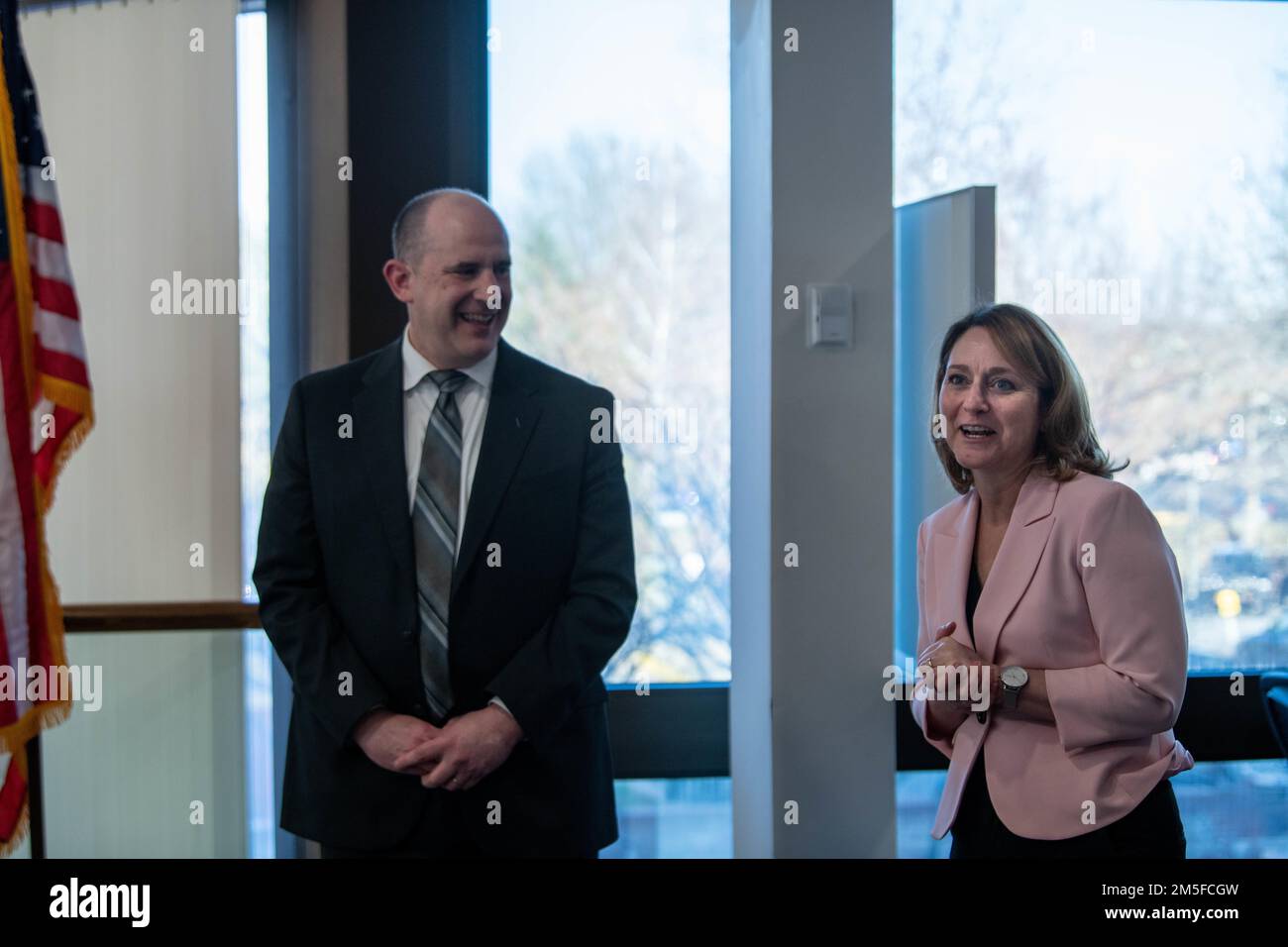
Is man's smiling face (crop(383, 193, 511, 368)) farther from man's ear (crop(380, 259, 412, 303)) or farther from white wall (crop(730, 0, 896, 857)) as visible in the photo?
white wall (crop(730, 0, 896, 857))

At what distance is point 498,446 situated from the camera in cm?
171

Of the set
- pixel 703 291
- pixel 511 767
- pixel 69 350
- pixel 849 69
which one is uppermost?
pixel 849 69

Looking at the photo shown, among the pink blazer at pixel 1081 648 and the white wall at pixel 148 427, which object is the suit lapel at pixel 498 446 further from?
the pink blazer at pixel 1081 648

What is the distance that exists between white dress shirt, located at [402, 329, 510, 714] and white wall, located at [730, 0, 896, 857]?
1.91 feet

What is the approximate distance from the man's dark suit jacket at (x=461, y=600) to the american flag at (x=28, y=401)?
503 mm

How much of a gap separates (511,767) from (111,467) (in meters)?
1.10

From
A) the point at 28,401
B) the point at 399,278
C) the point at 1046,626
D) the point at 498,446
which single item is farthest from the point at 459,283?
the point at 1046,626

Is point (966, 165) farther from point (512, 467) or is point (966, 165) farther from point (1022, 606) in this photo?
point (512, 467)

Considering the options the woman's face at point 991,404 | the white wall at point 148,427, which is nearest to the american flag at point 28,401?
the white wall at point 148,427

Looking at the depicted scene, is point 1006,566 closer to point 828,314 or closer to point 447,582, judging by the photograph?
point 828,314

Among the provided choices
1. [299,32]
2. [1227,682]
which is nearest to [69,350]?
[299,32]

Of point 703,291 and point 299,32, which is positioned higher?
point 299,32

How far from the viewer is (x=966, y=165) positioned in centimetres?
206

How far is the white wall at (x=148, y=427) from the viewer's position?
78.6 inches
